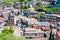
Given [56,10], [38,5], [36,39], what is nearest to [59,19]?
[36,39]

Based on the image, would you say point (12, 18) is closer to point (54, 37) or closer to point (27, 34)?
point (27, 34)

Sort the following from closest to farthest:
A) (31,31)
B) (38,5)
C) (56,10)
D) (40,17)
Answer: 1. (31,31)
2. (40,17)
3. (56,10)
4. (38,5)

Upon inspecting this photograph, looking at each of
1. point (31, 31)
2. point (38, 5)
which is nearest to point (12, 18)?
point (31, 31)

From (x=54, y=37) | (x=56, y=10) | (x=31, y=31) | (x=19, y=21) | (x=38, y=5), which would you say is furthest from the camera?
(x=38, y=5)

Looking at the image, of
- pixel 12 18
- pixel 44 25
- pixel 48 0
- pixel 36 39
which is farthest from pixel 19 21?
pixel 48 0

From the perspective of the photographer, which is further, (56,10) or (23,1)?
(23,1)

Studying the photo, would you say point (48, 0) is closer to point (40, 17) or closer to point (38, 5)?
point (38, 5)

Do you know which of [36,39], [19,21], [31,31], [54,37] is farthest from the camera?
[19,21]

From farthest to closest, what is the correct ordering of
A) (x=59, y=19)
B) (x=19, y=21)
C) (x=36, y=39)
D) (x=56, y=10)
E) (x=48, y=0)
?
(x=48, y=0), (x=56, y=10), (x=19, y=21), (x=59, y=19), (x=36, y=39)

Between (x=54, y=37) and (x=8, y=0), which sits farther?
(x=8, y=0)
